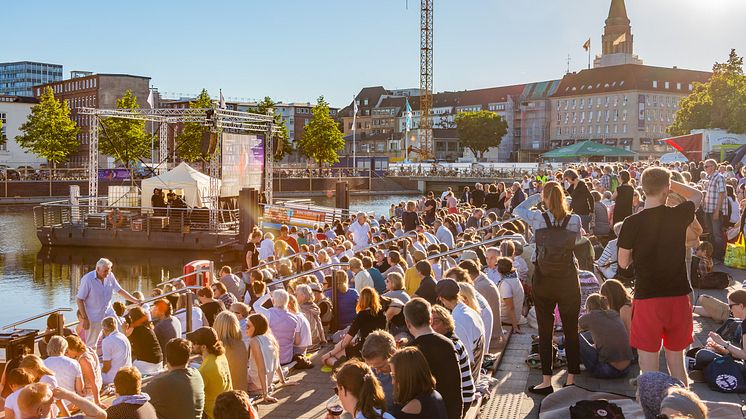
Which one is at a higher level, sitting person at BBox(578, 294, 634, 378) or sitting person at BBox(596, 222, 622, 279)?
sitting person at BBox(596, 222, 622, 279)

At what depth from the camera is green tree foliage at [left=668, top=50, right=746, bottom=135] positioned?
6108 cm

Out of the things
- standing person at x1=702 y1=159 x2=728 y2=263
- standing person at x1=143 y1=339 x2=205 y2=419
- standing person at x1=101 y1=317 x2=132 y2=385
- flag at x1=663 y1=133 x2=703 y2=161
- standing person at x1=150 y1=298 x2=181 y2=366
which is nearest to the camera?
standing person at x1=143 y1=339 x2=205 y2=419

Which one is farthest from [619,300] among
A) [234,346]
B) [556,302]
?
[234,346]

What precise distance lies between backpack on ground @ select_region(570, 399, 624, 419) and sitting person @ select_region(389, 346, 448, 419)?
1.52m

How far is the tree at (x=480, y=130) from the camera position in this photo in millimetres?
128875

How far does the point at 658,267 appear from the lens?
5613mm

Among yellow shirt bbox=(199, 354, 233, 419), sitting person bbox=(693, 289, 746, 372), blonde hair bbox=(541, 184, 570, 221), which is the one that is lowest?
yellow shirt bbox=(199, 354, 233, 419)

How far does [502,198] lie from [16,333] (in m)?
18.8

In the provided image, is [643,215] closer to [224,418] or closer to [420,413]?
[420,413]

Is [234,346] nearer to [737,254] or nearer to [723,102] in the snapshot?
[737,254]

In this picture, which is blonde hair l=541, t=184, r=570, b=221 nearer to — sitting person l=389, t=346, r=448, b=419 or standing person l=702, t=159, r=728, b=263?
sitting person l=389, t=346, r=448, b=419

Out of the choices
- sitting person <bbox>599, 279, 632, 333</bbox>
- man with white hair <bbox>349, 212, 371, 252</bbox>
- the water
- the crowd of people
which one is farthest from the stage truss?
sitting person <bbox>599, 279, 632, 333</bbox>

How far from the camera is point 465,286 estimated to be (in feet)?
24.7

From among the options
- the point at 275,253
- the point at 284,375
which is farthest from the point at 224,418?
the point at 275,253
